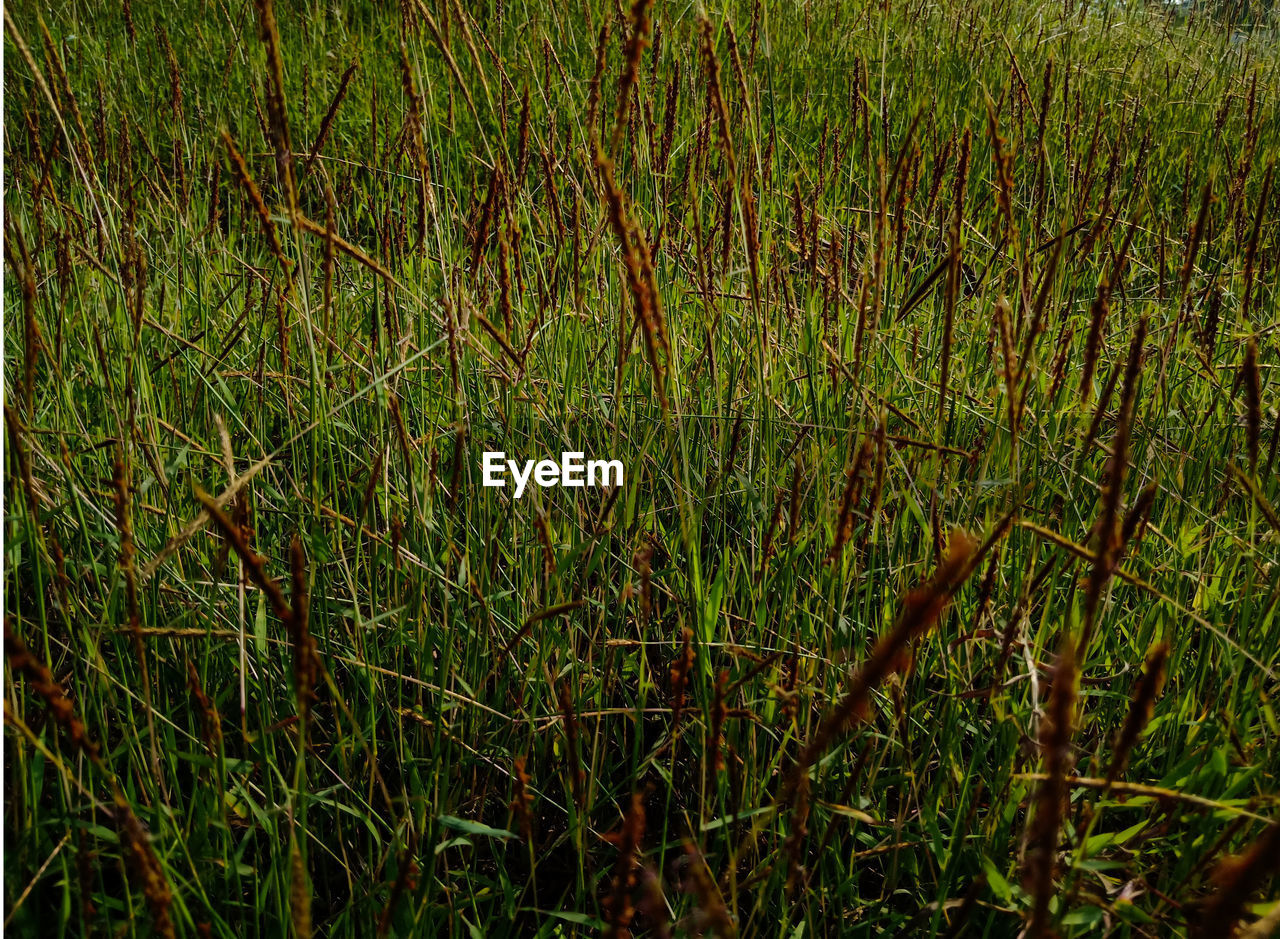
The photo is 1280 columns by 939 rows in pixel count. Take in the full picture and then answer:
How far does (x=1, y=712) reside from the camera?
0.52 metres

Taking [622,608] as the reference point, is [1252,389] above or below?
above

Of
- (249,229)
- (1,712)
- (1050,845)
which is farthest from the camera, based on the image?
(249,229)

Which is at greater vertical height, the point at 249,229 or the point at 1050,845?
the point at 1050,845

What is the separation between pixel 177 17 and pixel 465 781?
403 cm

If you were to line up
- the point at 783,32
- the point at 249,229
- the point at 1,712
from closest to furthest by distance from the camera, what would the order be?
the point at 1,712, the point at 249,229, the point at 783,32

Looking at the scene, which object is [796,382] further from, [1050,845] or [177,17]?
[177,17]

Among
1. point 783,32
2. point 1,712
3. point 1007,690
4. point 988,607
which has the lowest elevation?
point 1007,690

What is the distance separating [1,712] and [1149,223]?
349 centimetres

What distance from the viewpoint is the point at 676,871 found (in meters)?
1.09

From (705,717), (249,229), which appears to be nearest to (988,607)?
(705,717)

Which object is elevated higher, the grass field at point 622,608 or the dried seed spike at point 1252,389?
the dried seed spike at point 1252,389

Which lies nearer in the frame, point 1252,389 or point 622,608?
point 1252,389

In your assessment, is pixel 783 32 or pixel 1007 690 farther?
pixel 783 32

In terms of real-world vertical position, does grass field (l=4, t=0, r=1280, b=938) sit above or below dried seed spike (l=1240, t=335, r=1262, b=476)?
below
